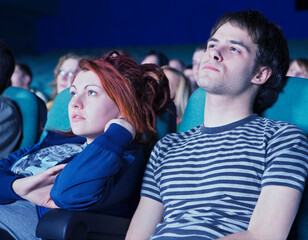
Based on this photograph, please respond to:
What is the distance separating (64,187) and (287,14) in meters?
6.27

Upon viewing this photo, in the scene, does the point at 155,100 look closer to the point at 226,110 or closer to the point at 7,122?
the point at 226,110

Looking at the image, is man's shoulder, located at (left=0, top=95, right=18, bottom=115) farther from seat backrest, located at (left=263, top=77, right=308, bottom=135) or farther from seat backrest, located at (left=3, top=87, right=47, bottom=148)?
seat backrest, located at (left=263, top=77, right=308, bottom=135)

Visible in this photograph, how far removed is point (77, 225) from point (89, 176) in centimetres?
12

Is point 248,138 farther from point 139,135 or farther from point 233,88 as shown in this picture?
point 139,135

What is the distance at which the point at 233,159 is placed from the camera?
3.53ft

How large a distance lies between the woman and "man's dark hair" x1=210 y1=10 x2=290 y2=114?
1.10 ft

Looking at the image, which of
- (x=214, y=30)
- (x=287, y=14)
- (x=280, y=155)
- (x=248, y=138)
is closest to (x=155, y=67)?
(x=214, y=30)

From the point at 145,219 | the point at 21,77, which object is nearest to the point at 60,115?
the point at 145,219

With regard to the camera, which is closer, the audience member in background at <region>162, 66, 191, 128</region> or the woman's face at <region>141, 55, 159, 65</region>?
the audience member in background at <region>162, 66, 191, 128</region>

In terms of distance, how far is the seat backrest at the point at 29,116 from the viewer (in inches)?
73.6

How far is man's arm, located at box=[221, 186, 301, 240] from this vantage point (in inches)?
37.1

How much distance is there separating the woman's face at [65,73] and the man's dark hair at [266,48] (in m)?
1.66

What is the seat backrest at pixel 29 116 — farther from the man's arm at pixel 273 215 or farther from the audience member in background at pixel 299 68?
the audience member in background at pixel 299 68

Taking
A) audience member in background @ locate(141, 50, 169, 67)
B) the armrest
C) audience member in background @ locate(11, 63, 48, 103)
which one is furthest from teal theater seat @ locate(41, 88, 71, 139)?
audience member in background @ locate(11, 63, 48, 103)
